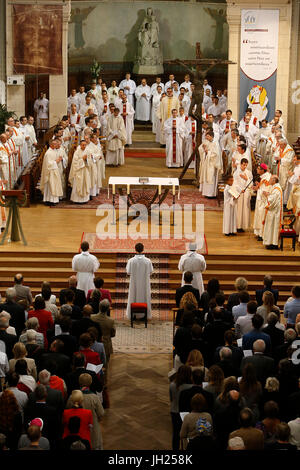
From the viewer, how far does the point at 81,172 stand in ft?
60.3

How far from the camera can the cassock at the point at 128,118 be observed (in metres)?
23.4

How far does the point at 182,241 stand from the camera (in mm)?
15719

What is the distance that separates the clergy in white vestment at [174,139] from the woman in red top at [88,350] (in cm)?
1263

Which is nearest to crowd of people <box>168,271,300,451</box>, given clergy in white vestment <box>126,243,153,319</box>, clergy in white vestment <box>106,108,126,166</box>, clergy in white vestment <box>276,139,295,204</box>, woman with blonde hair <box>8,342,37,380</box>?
woman with blonde hair <box>8,342,37,380</box>

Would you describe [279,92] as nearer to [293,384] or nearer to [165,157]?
[165,157]

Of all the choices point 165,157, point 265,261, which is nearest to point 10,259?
point 265,261

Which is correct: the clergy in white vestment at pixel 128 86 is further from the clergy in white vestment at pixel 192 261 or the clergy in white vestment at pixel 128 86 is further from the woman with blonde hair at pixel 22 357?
the woman with blonde hair at pixel 22 357

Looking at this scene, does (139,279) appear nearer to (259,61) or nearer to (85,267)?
(85,267)

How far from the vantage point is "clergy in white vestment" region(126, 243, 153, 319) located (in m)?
13.6

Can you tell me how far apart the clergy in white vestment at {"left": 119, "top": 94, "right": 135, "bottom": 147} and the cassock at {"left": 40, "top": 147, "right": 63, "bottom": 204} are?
5523mm

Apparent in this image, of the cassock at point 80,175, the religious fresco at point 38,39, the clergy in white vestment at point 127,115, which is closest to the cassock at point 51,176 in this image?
the cassock at point 80,175

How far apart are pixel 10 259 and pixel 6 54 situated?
32.8 ft

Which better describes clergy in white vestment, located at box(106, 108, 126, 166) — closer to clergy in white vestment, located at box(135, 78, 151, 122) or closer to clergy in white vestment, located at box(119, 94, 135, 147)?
clergy in white vestment, located at box(119, 94, 135, 147)

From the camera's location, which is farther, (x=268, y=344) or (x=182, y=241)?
(x=182, y=241)
